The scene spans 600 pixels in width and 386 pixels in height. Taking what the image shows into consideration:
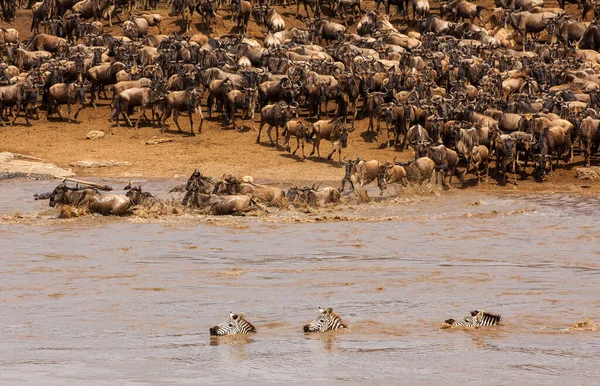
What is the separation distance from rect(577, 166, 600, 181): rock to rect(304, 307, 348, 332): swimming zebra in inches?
602

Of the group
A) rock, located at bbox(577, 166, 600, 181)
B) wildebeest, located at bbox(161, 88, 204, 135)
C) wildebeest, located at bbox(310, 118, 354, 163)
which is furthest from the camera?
wildebeest, located at bbox(161, 88, 204, 135)

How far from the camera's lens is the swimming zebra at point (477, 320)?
15.3 metres

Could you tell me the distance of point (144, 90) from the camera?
113 feet

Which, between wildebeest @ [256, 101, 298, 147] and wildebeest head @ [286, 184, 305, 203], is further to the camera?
wildebeest @ [256, 101, 298, 147]

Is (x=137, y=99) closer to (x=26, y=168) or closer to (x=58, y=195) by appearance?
(x=26, y=168)

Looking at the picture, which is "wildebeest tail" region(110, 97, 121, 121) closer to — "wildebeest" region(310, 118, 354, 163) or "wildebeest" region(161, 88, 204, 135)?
"wildebeest" region(161, 88, 204, 135)

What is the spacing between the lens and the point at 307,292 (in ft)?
58.9

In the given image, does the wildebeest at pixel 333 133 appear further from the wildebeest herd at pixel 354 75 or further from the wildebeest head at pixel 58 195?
the wildebeest head at pixel 58 195

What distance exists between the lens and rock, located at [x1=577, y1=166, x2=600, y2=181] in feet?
95.1

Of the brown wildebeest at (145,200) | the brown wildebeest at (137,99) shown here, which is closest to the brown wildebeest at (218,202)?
the brown wildebeest at (145,200)

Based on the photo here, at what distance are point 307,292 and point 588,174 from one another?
1321 cm

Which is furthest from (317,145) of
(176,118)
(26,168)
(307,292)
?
(307,292)

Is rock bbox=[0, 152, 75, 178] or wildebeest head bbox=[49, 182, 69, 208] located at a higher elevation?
wildebeest head bbox=[49, 182, 69, 208]

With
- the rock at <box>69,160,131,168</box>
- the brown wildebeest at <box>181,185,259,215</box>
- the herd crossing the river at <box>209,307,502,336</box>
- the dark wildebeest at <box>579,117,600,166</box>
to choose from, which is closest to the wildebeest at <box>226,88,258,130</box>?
the rock at <box>69,160,131,168</box>
